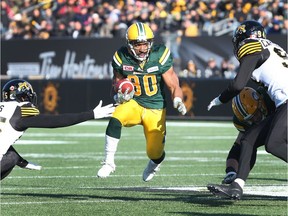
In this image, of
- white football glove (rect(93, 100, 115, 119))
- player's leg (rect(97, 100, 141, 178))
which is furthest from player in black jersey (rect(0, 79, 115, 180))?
player's leg (rect(97, 100, 141, 178))

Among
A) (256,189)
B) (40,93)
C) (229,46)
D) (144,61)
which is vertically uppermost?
(144,61)

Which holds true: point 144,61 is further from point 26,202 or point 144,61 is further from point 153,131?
point 26,202

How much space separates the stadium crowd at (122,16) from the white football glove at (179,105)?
13.6m

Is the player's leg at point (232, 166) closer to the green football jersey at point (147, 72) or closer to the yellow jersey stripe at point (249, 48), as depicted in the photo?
the green football jersey at point (147, 72)

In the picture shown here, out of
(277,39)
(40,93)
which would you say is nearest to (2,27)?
(40,93)

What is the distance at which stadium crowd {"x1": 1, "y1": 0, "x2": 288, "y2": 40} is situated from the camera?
22.5 meters

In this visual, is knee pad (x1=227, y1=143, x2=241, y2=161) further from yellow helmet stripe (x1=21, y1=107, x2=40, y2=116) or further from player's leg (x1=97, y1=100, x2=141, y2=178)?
yellow helmet stripe (x1=21, y1=107, x2=40, y2=116)

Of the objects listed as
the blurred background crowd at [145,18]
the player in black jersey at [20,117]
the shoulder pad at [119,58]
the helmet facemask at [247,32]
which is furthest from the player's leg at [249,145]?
the blurred background crowd at [145,18]

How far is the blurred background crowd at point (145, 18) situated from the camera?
2234cm

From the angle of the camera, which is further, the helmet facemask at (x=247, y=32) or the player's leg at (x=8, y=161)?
the helmet facemask at (x=247, y=32)

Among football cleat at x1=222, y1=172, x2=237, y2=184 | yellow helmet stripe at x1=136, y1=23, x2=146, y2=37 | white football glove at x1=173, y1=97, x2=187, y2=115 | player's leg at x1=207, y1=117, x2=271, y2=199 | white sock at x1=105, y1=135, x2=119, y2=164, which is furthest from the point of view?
yellow helmet stripe at x1=136, y1=23, x2=146, y2=37

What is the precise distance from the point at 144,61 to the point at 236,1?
14793mm

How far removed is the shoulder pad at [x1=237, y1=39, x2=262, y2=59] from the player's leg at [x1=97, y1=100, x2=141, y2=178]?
5.09ft

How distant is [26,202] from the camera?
809 cm
